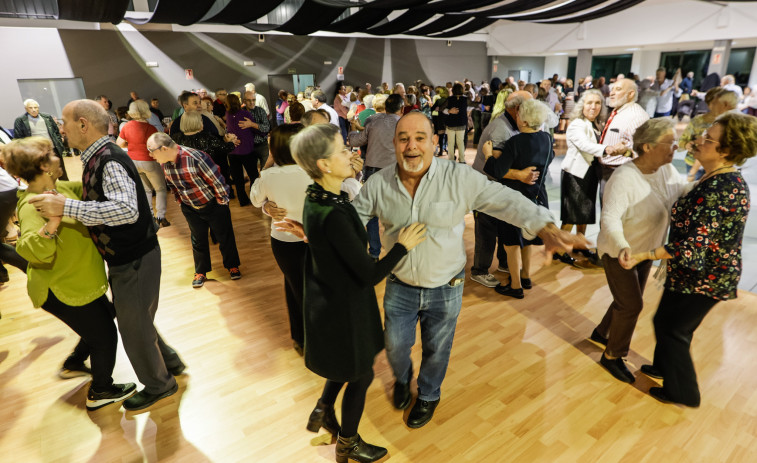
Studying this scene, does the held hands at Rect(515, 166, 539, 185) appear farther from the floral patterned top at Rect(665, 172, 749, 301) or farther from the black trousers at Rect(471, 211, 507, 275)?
the floral patterned top at Rect(665, 172, 749, 301)

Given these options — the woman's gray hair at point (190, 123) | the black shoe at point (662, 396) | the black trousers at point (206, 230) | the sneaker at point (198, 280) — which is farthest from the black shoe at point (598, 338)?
the woman's gray hair at point (190, 123)

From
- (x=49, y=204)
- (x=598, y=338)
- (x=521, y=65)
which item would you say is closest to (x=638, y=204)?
(x=598, y=338)

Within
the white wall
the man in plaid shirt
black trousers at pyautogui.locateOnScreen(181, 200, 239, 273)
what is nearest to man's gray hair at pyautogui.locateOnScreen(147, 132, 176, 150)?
the man in plaid shirt

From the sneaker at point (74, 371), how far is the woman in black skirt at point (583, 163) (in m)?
4.06

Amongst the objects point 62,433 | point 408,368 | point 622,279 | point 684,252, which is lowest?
point 62,433

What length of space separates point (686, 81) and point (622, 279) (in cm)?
1628

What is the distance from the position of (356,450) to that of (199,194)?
2465 millimetres

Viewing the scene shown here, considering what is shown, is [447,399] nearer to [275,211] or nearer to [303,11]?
[275,211]

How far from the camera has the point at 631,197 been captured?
2.21 metres

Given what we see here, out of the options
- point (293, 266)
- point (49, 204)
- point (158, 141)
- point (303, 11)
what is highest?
point (303, 11)

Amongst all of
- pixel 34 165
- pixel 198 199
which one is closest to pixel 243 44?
pixel 198 199

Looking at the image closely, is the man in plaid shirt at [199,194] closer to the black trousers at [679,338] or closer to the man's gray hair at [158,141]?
the man's gray hair at [158,141]

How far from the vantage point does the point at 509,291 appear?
3.57 m

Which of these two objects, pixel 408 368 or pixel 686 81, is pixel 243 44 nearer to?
pixel 408 368
